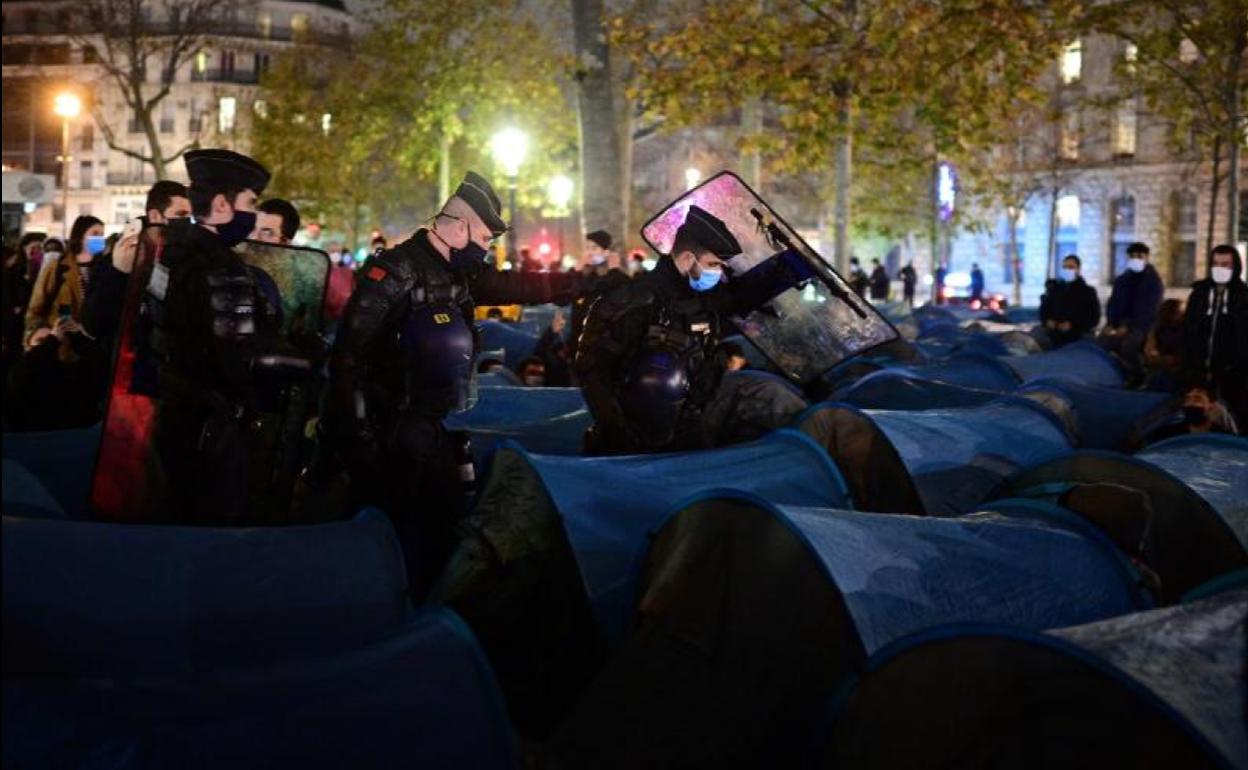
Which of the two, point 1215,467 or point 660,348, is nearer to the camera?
point 1215,467

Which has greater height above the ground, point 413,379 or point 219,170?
point 219,170

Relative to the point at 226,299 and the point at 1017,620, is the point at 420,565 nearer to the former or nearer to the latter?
the point at 226,299

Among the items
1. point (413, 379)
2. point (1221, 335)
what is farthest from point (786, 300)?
point (1221, 335)

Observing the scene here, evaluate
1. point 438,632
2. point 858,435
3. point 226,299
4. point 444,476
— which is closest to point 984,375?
point 858,435

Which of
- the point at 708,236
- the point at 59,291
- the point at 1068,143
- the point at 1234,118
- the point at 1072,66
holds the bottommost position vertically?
the point at 59,291

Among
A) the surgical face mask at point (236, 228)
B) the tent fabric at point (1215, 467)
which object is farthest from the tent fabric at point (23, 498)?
the tent fabric at point (1215, 467)

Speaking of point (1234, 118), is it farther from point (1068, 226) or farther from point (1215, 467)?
point (1068, 226)

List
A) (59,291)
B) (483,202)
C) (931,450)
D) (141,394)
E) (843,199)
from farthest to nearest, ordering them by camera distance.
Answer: (843,199)
(59,291)
(931,450)
(483,202)
(141,394)

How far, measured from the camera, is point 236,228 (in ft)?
20.5

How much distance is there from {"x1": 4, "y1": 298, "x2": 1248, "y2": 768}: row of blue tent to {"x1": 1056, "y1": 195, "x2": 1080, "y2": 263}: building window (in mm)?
56701

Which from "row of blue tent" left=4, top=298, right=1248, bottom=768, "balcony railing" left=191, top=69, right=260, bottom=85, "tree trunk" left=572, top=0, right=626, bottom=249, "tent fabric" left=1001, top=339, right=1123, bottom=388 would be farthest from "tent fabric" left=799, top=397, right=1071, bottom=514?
"balcony railing" left=191, top=69, right=260, bottom=85

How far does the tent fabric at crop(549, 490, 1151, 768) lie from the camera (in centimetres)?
483

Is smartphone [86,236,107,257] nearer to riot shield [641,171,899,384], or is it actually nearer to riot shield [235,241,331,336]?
riot shield [235,241,331,336]

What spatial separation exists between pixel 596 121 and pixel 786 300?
14.6 metres
